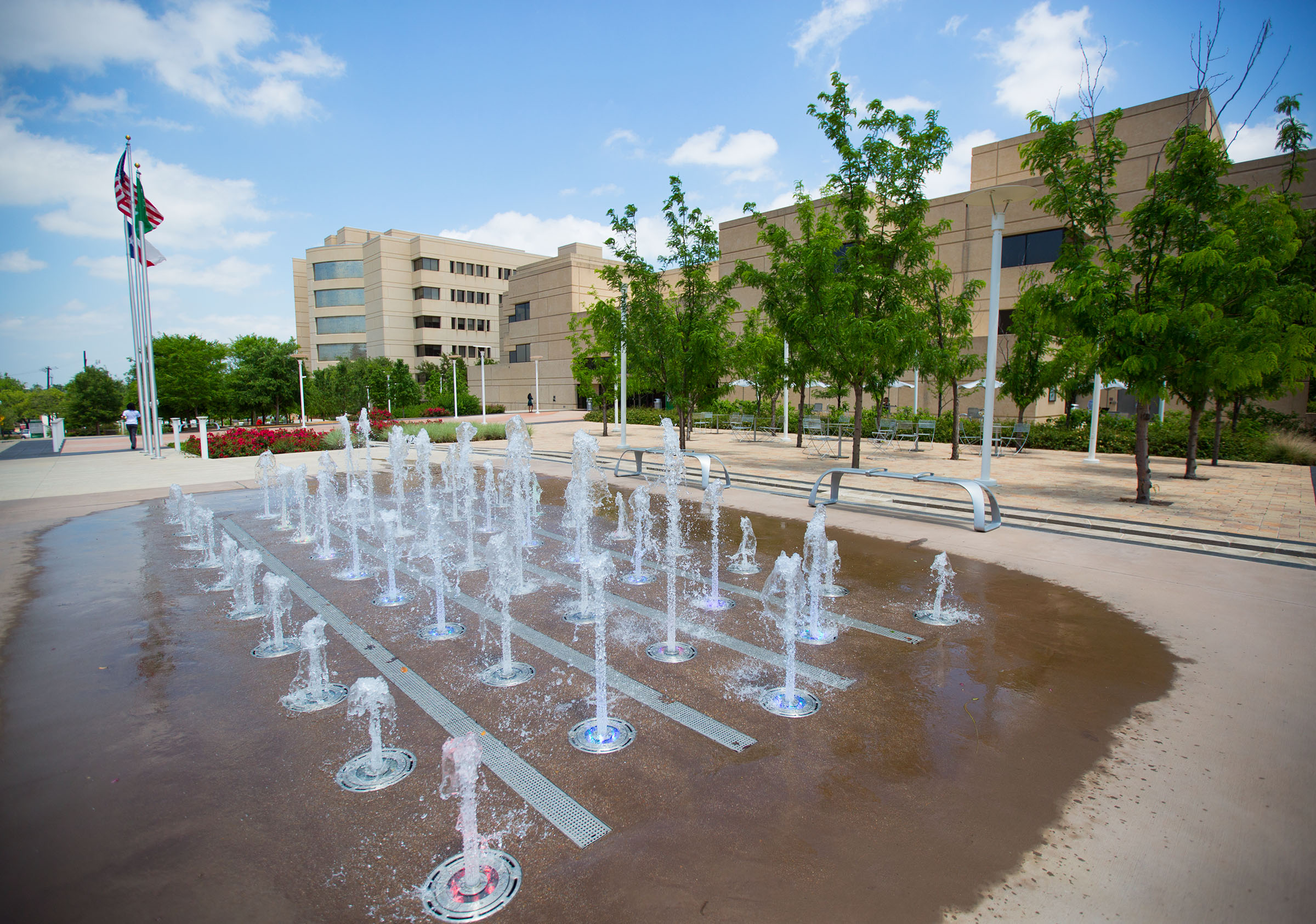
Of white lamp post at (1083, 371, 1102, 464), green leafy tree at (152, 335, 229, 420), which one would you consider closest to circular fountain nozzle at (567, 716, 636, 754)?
white lamp post at (1083, 371, 1102, 464)

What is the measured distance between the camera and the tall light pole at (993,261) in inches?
362

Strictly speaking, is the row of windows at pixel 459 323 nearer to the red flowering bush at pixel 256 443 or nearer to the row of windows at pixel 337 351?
the row of windows at pixel 337 351

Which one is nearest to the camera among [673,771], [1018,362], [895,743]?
[673,771]

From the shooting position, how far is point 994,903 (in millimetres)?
2402

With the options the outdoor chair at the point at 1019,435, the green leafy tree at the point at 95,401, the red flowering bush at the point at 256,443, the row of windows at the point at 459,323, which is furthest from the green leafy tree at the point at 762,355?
the green leafy tree at the point at 95,401

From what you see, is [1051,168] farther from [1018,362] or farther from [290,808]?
[290,808]

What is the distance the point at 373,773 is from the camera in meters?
3.24

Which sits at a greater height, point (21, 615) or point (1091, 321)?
point (1091, 321)

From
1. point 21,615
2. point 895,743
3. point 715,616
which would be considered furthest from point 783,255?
point 21,615

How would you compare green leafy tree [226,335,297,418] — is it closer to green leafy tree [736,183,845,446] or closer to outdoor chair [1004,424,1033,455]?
green leafy tree [736,183,845,446]

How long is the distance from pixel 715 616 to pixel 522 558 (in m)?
2.87

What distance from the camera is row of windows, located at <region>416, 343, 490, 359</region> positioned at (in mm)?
65188

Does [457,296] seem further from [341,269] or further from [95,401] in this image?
[95,401]

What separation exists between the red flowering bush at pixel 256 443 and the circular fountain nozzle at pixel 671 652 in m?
19.0
